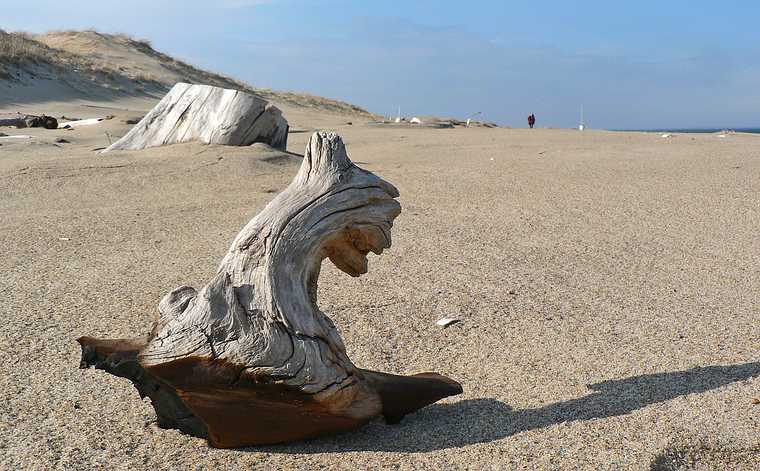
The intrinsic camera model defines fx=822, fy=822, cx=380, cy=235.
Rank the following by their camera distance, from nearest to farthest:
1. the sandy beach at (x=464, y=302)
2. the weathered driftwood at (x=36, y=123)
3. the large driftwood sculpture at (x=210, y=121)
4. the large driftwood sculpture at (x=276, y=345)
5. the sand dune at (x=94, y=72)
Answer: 1. the large driftwood sculpture at (x=276, y=345)
2. the sandy beach at (x=464, y=302)
3. the large driftwood sculpture at (x=210, y=121)
4. the weathered driftwood at (x=36, y=123)
5. the sand dune at (x=94, y=72)

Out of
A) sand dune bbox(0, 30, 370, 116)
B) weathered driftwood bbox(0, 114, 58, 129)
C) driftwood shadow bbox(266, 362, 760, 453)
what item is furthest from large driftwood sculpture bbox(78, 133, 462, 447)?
sand dune bbox(0, 30, 370, 116)

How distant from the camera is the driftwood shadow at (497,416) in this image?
3010 mm

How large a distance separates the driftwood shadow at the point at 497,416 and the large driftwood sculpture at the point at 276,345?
64mm

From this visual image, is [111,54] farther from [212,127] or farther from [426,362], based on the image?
[426,362]

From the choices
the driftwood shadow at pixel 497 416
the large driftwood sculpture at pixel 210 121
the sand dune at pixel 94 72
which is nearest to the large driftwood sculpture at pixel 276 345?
the driftwood shadow at pixel 497 416

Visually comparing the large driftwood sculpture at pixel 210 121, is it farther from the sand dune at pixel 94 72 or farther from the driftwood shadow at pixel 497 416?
the sand dune at pixel 94 72

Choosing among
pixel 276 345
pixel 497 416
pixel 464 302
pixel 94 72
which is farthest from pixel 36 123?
pixel 497 416

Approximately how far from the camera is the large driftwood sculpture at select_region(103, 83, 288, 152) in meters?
10.4

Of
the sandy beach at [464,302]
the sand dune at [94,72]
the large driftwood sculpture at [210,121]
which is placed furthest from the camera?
the sand dune at [94,72]

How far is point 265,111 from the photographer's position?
10.6 meters

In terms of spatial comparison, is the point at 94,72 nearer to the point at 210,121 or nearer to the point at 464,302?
the point at 210,121

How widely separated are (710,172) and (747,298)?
5290 millimetres

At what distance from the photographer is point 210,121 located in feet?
34.3

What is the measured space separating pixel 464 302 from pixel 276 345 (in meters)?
2.08
